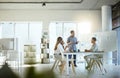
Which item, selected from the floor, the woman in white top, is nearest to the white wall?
the floor

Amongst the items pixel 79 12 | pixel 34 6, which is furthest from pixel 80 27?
pixel 34 6

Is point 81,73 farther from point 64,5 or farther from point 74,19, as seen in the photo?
point 74,19

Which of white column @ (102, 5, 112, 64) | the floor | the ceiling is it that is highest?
the ceiling

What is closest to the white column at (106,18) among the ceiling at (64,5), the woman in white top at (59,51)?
the ceiling at (64,5)

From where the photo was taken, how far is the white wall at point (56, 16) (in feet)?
42.2

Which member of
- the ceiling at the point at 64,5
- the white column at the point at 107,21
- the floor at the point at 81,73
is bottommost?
the floor at the point at 81,73

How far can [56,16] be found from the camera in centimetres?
1294

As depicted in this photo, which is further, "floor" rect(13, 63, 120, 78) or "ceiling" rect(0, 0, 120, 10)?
"ceiling" rect(0, 0, 120, 10)

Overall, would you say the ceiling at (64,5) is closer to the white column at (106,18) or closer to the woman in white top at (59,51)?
the white column at (106,18)

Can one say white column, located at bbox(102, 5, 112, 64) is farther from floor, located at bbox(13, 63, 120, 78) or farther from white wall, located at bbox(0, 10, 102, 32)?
floor, located at bbox(13, 63, 120, 78)

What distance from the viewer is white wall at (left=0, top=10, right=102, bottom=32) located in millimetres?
12867

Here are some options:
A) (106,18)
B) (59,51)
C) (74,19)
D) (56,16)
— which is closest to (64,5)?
(56,16)

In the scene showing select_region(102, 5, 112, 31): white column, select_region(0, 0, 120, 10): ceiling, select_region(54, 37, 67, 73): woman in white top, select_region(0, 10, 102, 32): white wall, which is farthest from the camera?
select_region(0, 10, 102, 32): white wall

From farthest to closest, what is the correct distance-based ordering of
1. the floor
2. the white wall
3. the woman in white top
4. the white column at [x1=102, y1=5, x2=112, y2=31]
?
1. the white wall
2. the white column at [x1=102, y1=5, x2=112, y2=31]
3. the woman in white top
4. the floor
